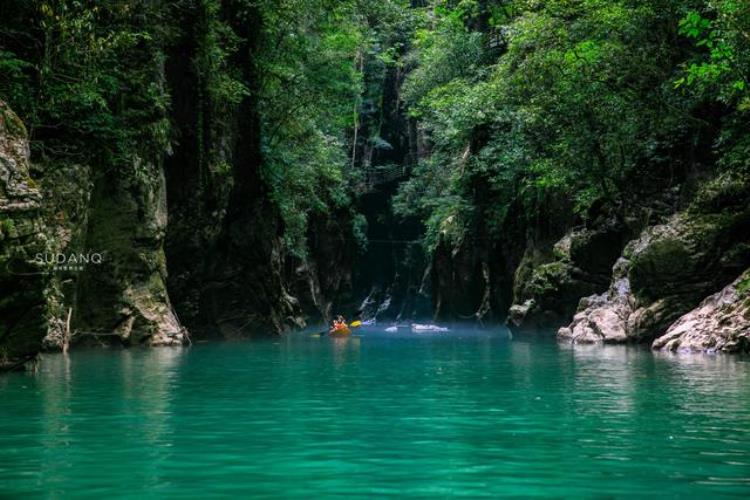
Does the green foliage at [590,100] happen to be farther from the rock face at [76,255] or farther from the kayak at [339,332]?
the rock face at [76,255]

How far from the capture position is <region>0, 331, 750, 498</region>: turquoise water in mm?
5141

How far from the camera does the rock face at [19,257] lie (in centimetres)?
1141

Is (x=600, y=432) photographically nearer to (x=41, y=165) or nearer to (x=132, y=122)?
(x=41, y=165)

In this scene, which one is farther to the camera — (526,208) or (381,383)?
(526,208)

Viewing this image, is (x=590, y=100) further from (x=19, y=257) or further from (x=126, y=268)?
(x=19, y=257)

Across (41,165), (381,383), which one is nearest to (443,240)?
(41,165)

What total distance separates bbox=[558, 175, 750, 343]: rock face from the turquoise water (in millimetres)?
7601

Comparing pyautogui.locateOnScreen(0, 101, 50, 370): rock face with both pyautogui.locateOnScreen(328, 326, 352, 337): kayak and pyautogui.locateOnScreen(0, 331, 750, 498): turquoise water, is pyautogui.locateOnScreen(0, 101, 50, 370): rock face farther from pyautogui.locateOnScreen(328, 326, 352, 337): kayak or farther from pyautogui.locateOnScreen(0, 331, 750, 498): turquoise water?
pyautogui.locateOnScreen(328, 326, 352, 337): kayak

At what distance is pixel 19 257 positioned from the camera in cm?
1145

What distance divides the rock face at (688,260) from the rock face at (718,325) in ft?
3.55

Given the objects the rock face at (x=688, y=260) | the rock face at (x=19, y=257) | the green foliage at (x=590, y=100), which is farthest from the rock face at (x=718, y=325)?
the rock face at (x=19, y=257)

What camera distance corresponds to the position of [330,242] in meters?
51.6

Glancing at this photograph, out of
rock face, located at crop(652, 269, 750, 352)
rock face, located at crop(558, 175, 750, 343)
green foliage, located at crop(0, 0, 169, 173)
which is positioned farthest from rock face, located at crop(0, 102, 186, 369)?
rock face, located at crop(652, 269, 750, 352)

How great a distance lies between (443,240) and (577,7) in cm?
1985
